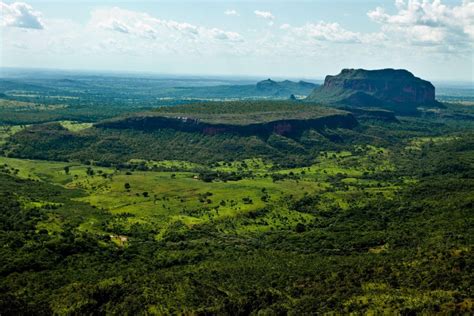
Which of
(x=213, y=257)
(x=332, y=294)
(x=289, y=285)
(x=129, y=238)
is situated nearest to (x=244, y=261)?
(x=213, y=257)

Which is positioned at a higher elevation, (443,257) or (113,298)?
(443,257)

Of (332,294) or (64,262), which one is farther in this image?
(64,262)

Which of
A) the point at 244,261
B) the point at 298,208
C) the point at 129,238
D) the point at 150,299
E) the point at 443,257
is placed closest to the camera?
the point at 150,299

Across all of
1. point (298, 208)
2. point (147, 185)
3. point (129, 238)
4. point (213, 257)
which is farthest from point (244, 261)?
point (147, 185)

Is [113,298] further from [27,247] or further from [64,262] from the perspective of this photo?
[27,247]

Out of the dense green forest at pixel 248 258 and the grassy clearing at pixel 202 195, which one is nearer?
the dense green forest at pixel 248 258

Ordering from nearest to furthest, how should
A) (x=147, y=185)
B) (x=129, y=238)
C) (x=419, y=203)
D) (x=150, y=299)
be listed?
(x=150, y=299)
(x=129, y=238)
(x=419, y=203)
(x=147, y=185)

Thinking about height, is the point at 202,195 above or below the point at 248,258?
above

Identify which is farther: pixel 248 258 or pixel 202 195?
pixel 202 195

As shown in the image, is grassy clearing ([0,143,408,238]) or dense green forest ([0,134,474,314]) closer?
dense green forest ([0,134,474,314])

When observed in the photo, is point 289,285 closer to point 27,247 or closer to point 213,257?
point 213,257
